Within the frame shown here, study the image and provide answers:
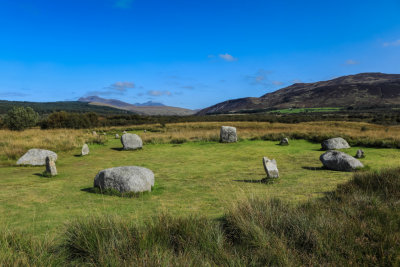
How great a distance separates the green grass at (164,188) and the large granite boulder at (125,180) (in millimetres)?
434

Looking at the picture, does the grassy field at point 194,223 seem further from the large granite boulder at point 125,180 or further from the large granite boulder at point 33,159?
the large granite boulder at point 33,159

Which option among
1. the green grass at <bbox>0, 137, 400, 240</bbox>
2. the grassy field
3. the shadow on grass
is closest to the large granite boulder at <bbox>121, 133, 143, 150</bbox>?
the green grass at <bbox>0, 137, 400, 240</bbox>

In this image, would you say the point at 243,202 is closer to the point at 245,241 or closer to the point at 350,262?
the point at 245,241

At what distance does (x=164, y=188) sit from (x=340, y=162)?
7.96m

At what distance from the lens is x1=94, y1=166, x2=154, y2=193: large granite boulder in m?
8.41

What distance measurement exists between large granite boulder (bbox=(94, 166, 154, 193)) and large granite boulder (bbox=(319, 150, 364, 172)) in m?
8.26

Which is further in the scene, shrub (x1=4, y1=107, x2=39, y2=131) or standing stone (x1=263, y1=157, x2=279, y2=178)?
shrub (x1=4, y1=107, x2=39, y2=131)

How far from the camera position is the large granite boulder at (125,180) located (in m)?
8.41

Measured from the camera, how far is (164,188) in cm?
917

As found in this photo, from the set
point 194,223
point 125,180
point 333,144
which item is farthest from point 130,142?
point 194,223

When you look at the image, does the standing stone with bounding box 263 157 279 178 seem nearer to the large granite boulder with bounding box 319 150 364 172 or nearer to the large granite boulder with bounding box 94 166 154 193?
the large granite boulder with bounding box 319 150 364 172

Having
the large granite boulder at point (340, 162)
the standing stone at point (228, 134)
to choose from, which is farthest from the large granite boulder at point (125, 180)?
the standing stone at point (228, 134)

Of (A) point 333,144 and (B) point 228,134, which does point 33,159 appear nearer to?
(B) point 228,134

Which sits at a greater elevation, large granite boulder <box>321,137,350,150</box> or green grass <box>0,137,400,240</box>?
large granite boulder <box>321,137,350,150</box>
